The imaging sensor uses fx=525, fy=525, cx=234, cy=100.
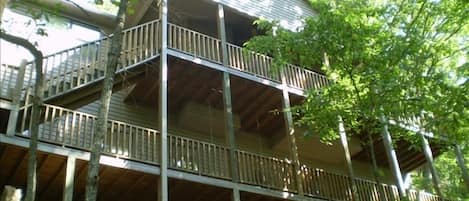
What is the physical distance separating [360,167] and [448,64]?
6.90m

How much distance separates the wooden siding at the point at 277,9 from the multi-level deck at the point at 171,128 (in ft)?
6.63

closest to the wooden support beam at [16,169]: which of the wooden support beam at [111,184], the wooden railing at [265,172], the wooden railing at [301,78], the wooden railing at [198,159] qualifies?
the wooden support beam at [111,184]

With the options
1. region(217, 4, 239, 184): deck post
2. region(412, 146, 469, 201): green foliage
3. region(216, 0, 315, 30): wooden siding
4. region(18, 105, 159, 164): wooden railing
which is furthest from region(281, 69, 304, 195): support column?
region(412, 146, 469, 201): green foliage

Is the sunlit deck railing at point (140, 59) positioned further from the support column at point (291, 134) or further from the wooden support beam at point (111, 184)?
the wooden support beam at point (111, 184)

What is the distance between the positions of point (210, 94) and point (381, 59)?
6.07 metres

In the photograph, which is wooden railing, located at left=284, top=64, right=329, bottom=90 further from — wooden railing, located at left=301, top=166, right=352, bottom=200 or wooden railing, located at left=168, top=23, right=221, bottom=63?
wooden railing, located at left=301, top=166, right=352, bottom=200

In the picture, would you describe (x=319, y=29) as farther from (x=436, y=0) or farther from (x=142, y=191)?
(x=142, y=191)

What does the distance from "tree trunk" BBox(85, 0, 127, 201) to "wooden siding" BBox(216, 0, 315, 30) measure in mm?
8761

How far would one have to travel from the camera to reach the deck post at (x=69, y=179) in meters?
10.6

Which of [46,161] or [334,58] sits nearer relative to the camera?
[46,161]

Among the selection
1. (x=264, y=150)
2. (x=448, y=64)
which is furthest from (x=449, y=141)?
(x=264, y=150)

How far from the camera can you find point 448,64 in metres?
15.2

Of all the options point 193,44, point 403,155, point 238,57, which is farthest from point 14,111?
point 403,155

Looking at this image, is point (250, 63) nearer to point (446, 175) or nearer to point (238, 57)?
point (238, 57)
